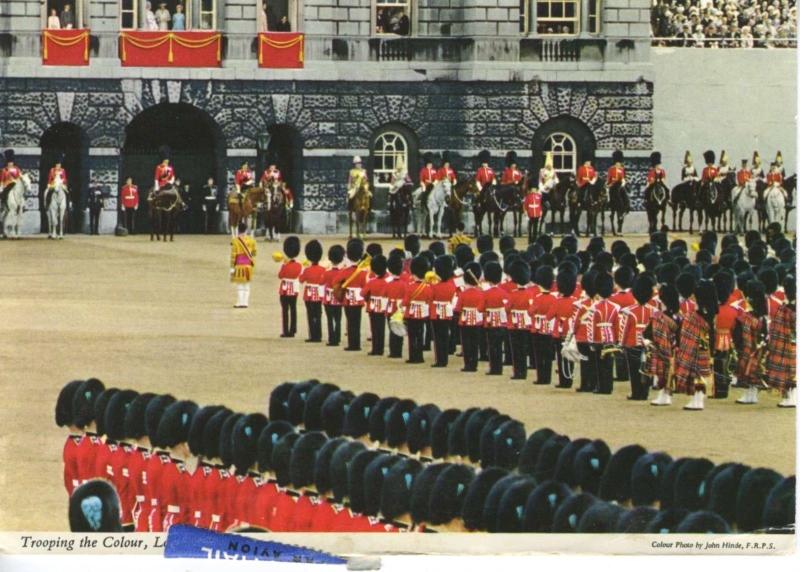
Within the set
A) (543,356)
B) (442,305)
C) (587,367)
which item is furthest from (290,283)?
(587,367)

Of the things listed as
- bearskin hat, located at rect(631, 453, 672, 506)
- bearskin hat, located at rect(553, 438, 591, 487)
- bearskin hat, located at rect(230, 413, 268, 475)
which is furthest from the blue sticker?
bearskin hat, located at rect(631, 453, 672, 506)

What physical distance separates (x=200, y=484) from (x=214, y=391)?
3.97 metres

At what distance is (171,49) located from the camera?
110 ft

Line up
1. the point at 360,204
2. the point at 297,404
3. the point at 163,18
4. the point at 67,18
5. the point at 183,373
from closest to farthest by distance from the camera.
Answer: the point at 297,404 < the point at 183,373 < the point at 67,18 < the point at 163,18 < the point at 360,204

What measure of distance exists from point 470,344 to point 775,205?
5590 mm

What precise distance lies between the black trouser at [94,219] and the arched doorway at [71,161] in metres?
0.15

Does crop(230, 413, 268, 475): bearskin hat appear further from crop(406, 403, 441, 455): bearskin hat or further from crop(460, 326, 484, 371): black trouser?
crop(460, 326, 484, 371): black trouser

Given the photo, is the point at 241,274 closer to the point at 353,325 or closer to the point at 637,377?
the point at 353,325

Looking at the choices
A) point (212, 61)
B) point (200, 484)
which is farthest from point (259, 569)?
point (212, 61)

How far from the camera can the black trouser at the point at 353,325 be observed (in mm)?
24266

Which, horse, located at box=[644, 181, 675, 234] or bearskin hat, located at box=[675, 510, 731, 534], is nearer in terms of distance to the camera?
bearskin hat, located at box=[675, 510, 731, 534]

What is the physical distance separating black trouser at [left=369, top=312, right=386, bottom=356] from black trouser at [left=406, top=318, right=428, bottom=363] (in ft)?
1.06

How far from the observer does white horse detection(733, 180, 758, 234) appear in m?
27.7

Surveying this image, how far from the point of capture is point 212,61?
37281 millimetres
